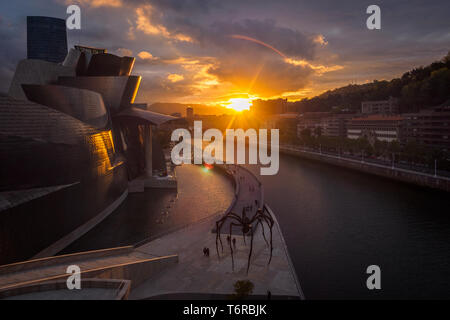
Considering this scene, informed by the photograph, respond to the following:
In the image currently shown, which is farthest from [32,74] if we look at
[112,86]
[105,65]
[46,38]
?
[46,38]

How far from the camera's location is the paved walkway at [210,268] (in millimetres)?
15266

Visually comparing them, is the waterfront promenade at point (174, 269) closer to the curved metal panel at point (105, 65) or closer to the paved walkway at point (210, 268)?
the paved walkway at point (210, 268)

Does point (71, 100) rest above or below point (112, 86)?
below

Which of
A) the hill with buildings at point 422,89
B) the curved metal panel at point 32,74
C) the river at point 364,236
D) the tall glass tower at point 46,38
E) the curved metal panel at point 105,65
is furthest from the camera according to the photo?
the tall glass tower at point 46,38

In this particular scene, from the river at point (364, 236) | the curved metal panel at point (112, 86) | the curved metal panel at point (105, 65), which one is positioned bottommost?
the river at point (364, 236)

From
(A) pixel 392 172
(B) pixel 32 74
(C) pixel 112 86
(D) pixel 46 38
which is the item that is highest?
(D) pixel 46 38

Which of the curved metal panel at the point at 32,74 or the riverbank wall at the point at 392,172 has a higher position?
the curved metal panel at the point at 32,74

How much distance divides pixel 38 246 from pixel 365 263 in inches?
775

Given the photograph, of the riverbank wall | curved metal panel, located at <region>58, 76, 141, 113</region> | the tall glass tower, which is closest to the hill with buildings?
the riverbank wall

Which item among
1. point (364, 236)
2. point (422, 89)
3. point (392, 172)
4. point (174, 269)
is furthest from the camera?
point (422, 89)

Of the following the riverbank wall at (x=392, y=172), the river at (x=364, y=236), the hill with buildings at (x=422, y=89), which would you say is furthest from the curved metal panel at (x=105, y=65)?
the hill with buildings at (x=422, y=89)

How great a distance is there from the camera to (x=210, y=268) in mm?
17359

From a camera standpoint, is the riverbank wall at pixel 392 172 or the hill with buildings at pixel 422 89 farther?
the hill with buildings at pixel 422 89

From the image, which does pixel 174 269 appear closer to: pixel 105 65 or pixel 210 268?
pixel 210 268
